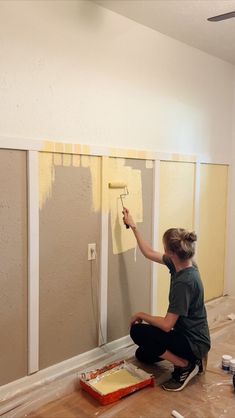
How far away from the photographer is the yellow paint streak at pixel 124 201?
8.82 ft

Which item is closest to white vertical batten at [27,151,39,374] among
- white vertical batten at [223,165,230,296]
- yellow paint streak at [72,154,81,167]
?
yellow paint streak at [72,154,81,167]

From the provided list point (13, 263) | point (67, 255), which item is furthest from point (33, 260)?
point (67, 255)

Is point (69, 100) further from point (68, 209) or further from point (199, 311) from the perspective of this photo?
point (199, 311)

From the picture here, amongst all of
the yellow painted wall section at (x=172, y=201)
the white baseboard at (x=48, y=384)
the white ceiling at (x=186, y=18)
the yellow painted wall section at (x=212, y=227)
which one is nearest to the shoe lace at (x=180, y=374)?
the white baseboard at (x=48, y=384)

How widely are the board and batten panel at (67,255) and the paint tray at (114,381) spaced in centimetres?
25

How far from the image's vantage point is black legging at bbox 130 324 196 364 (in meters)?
2.38

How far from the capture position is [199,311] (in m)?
2.39

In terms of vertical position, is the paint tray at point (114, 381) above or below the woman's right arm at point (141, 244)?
below

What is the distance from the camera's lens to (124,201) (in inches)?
109

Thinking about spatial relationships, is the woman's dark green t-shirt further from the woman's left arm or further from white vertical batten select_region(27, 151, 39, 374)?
white vertical batten select_region(27, 151, 39, 374)

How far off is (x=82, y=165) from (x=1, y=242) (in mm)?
709

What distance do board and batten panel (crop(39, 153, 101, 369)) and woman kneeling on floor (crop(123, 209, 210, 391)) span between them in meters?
0.40

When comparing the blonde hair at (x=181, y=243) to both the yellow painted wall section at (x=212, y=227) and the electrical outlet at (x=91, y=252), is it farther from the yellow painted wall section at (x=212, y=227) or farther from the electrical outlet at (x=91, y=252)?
the yellow painted wall section at (x=212, y=227)

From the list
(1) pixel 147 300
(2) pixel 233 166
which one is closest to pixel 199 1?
(2) pixel 233 166
